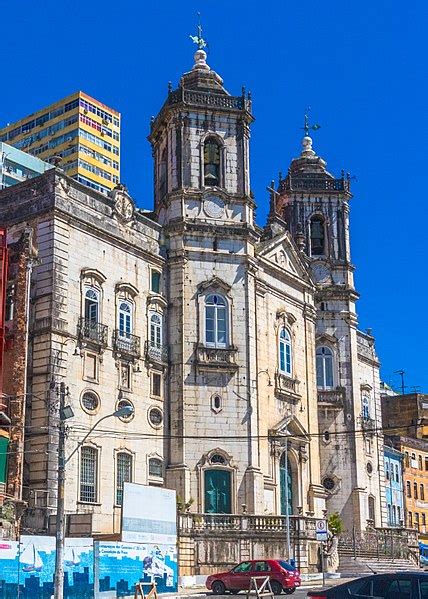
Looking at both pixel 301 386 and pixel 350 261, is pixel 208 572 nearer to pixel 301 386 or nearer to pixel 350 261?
pixel 301 386

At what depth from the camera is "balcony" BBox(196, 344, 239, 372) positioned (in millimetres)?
47469

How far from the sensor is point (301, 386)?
5478 cm

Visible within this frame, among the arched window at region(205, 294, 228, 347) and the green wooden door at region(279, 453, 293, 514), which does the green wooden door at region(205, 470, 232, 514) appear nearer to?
the green wooden door at region(279, 453, 293, 514)

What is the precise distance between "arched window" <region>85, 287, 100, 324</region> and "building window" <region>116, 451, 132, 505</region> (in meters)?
6.07

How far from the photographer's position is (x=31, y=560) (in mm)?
27156

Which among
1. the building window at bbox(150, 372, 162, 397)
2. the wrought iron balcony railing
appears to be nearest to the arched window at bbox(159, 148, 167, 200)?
the wrought iron balcony railing

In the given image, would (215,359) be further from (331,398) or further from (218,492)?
(331,398)

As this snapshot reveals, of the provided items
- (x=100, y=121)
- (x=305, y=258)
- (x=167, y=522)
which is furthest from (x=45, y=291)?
(x=100, y=121)

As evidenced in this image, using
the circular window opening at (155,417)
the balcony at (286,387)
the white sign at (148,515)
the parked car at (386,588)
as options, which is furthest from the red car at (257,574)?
the balcony at (286,387)

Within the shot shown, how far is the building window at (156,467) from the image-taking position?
4506 cm

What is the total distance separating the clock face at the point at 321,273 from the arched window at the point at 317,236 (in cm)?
116

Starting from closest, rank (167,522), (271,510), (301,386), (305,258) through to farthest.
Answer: (167,522) < (271,510) < (301,386) < (305,258)

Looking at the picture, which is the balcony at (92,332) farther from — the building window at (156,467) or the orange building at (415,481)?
the orange building at (415,481)

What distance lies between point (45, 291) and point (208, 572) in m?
13.8
